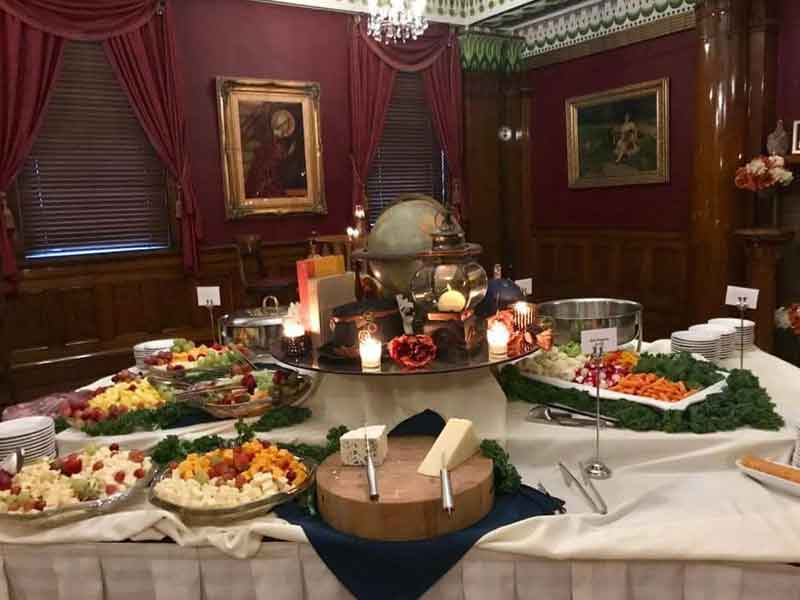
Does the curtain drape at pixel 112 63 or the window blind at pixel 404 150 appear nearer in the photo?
the curtain drape at pixel 112 63

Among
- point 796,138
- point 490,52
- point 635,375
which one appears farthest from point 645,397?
point 490,52

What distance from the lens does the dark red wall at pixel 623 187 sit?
6.33m

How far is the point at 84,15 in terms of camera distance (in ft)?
18.0

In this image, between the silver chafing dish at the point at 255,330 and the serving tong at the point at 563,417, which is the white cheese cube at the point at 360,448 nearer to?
the serving tong at the point at 563,417

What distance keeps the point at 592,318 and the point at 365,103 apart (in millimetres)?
4557

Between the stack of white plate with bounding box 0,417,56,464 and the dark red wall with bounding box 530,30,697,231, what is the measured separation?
5.76 metres

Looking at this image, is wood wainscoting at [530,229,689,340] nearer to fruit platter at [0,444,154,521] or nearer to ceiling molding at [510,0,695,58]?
ceiling molding at [510,0,695,58]

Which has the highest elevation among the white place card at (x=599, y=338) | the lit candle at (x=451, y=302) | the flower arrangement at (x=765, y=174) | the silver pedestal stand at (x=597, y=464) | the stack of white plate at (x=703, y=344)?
the flower arrangement at (x=765, y=174)

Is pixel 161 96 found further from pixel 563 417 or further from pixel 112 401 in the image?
pixel 563 417

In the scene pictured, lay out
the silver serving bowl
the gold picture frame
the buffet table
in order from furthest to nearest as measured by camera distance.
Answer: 1. the gold picture frame
2. the silver serving bowl
3. the buffet table

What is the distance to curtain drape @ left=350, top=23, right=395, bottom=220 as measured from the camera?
6820mm

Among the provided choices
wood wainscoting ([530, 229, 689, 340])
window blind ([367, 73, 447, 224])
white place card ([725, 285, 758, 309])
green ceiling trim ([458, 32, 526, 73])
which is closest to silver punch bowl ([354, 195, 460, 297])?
white place card ([725, 285, 758, 309])

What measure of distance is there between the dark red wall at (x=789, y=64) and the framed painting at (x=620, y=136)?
108 centimetres

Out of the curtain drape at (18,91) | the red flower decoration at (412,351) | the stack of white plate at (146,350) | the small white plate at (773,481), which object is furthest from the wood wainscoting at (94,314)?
the small white plate at (773,481)
